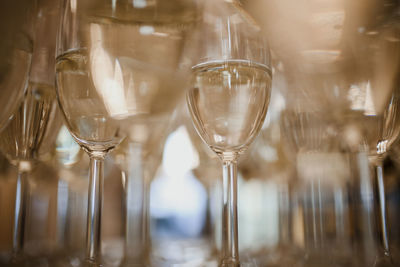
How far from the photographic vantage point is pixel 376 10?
1.67ft

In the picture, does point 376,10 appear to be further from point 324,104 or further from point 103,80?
point 103,80

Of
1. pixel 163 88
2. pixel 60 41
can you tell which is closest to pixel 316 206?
pixel 163 88

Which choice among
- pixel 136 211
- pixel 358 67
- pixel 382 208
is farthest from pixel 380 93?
pixel 136 211

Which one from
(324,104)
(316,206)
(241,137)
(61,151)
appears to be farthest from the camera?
(316,206)

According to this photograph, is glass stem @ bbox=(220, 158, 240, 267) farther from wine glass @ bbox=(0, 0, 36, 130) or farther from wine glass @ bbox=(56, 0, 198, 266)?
wine glass @ bbox=(0, 0, 36, 130)

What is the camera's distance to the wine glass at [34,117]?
0.56 meters

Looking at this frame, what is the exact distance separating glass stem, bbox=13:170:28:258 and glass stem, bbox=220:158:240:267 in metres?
0.31

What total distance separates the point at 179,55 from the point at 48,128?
0.22 meters

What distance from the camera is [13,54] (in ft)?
1.43

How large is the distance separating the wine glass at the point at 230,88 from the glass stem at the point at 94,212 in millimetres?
118

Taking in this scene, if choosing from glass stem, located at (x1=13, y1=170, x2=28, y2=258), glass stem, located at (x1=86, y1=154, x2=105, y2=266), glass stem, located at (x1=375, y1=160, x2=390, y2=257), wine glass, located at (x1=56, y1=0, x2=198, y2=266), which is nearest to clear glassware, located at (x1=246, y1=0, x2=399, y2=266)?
glass stem, located at (x1=375, y1=160, x2=390, y2=257)

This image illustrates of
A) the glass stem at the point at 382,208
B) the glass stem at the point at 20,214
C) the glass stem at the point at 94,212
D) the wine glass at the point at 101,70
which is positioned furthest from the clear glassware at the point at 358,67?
the glass stem at the point at 20,214

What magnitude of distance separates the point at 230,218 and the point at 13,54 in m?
0.27

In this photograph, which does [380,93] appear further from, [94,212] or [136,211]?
[136,211]
